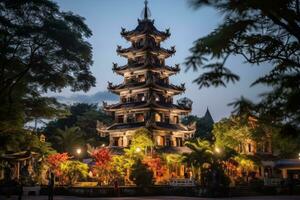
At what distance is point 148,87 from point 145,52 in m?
4.47

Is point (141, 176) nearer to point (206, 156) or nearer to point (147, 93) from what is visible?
point (206, 156)

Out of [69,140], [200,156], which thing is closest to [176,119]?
[200,156]

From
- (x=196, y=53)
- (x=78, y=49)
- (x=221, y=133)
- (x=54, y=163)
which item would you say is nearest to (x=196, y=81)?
(x=196, y=53)

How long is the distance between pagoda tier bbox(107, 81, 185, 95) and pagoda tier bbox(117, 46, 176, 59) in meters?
3.26

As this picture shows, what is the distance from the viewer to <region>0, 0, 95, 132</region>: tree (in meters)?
20.5


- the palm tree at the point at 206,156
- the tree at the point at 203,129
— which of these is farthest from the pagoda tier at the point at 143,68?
the tree at the point at 203,129

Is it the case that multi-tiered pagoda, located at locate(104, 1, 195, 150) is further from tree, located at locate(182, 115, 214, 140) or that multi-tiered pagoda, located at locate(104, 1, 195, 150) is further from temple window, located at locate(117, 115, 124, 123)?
tree, located at locate(182, 115, 214, 140)

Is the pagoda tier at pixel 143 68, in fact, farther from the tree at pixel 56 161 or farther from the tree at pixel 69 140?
the tree at pixel 69 140

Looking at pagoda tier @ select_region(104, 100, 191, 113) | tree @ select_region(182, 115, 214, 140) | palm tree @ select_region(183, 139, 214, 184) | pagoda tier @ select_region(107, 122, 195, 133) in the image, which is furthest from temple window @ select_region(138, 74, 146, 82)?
tree @ select_region(182, 115, 214, 140)

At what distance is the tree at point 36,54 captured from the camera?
20.5 metres

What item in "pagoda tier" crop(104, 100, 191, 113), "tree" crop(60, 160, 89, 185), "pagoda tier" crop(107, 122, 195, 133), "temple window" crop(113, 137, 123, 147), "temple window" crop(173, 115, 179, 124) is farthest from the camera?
"temple window" crop(173, 115, 179, 124)

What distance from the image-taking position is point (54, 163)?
35625 mm

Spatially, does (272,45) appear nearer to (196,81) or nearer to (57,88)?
(196,81)

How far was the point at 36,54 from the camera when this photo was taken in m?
21.4
